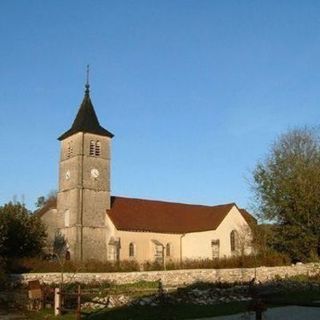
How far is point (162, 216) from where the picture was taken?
55.5 m

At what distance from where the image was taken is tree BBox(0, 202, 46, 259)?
37.2 m

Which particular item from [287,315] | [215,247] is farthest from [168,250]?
[287,315]

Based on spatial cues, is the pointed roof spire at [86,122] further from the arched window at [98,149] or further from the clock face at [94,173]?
the clock face at [94,173]

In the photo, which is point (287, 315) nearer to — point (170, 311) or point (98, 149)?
point (170, 311)

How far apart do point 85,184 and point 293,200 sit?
2213 cm

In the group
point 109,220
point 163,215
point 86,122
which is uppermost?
point 86,122

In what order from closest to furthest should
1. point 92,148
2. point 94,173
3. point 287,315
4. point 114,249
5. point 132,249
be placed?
point 287,315 < point 114,249 < point 132,249 < point 94,173 < point 92,148

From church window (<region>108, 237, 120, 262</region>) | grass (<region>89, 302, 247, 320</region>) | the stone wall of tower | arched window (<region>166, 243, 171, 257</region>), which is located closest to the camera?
grass (<region>89, 302, 247, 320</region>)

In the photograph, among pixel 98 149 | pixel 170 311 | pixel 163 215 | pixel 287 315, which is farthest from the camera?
pixel 163 215

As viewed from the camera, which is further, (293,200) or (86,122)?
(86,122)

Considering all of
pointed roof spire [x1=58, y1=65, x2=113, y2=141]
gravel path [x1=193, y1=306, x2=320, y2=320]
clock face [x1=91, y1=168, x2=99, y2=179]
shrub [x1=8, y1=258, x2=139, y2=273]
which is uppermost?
pointed roof spire [x1=58, y1=65, x2=113, y2=141]

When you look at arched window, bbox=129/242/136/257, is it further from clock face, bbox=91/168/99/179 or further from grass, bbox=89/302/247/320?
grass, bbox=89/302/247/320

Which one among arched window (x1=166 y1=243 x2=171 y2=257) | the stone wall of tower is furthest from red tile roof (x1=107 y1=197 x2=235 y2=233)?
the stone wall of tower

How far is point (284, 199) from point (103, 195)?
801 inches
